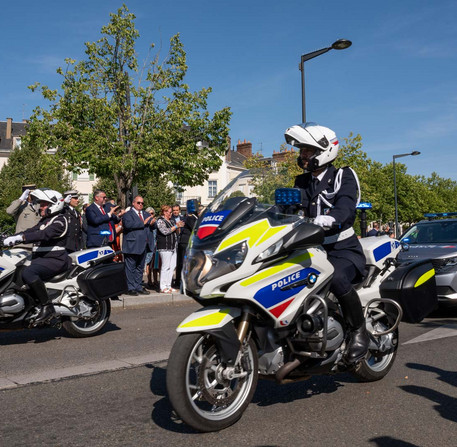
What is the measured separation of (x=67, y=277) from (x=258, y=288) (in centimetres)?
406

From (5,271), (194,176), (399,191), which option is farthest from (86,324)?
(399,191)

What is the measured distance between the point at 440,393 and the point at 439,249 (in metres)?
4.97

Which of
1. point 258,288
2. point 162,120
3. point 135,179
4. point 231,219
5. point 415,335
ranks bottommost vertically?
point 415,335

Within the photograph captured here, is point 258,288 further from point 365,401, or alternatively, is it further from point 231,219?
point 365,401

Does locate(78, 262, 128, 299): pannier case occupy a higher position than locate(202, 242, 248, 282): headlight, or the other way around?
locate(202, 242, 248, 282): headlight

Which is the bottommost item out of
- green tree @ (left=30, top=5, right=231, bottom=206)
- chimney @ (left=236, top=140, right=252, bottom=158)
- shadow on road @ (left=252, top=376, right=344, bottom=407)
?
shadow on road @ (left=252, top=376, right=344, bottom=407)

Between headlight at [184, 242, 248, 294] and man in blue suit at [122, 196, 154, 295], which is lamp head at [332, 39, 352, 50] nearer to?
man in blue suit at [122, 196, 154, 295]

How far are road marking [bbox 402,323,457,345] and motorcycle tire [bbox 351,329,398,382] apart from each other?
1.80 metres

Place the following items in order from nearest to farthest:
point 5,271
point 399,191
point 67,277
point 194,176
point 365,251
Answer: point 365,251
point 5,271
point 67,277
point 194,176
point 399,191

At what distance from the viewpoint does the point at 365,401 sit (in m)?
4.23

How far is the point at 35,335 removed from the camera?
7.28m

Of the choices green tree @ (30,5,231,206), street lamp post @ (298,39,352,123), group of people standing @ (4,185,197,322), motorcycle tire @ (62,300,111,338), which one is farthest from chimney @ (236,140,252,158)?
motorcycle tire @ (62,300,111,338)

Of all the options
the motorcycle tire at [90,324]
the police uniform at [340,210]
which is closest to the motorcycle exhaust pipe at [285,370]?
the police uniform at [340,210]

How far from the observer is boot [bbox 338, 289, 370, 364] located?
13.4 ft
